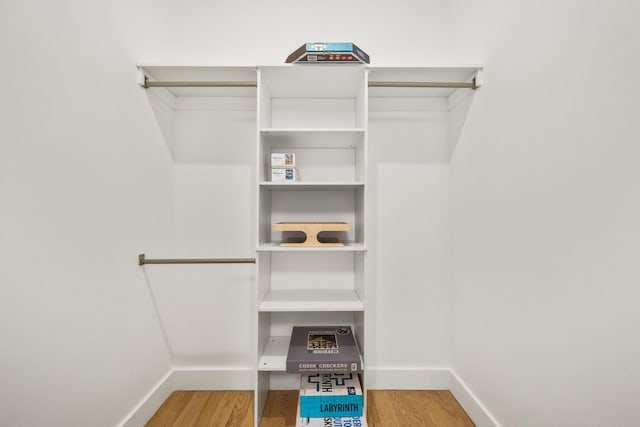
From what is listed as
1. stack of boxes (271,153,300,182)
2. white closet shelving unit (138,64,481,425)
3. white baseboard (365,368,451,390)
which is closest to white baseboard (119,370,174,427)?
white closet shelving unit (138,64,481,425)

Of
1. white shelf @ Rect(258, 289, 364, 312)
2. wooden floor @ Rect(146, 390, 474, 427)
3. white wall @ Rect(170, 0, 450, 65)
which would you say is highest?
white wall @ Rect(170, 0, 450, 65)

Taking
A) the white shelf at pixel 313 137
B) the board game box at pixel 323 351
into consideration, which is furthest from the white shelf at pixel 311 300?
the white shelf at pixel 313 137

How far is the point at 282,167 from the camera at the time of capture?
1.57 m

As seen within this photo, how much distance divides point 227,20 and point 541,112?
1848 mm

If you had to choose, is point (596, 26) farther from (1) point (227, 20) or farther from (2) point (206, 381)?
(2) point (206, 381)

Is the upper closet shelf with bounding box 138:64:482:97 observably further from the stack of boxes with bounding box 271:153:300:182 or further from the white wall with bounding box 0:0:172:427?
the stack of boxes with bounding box 271:153:300:182

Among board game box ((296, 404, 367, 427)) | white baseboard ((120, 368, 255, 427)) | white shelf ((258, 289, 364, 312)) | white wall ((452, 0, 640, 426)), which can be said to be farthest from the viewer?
white baseboard ((120, 368, 255, 427))

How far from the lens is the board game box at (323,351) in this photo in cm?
143

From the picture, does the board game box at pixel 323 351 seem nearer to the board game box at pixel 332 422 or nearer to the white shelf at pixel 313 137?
the board game box at pixel 332 422

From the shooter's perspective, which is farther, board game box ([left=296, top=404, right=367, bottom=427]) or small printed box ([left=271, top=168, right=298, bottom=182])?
small printed box ([left=271, top=168, right=298, bottom=182])

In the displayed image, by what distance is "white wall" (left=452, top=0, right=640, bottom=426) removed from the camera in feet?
2.66

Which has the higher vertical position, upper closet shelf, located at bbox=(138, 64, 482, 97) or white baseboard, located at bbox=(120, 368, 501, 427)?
upper closet shelf, located at bbox=(138, 64, 482, 97)

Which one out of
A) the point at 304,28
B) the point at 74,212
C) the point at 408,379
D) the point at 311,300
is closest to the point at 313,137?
the point at 304,28

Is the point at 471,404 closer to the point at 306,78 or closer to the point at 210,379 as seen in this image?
the point at 210,379
